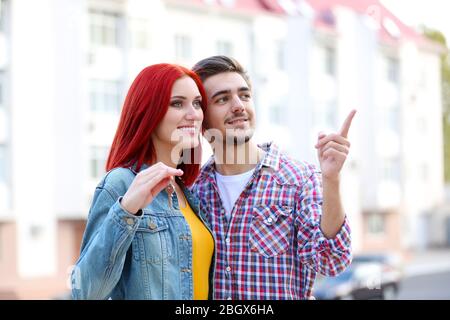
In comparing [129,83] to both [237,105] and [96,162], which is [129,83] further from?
[237,105]

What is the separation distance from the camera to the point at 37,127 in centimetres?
1472

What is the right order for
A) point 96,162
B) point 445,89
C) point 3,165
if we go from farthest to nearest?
point 445,89, point 96,162, point 3,165

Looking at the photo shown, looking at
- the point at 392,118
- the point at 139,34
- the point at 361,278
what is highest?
the point at 139,34

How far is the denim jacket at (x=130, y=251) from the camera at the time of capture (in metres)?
1.48

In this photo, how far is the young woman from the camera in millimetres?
1496

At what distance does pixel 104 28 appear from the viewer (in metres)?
16.3

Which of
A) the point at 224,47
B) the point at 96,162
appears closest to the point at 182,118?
the point at 96,162

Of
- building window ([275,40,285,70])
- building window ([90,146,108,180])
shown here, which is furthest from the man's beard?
building window ([275,40,285,70])

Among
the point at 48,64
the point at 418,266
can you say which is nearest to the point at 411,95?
the point at 418,266

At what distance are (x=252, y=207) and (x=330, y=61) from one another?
20806 mm

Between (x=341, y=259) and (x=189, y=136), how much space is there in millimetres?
497

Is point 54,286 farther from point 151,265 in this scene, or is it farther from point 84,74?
point 151,265

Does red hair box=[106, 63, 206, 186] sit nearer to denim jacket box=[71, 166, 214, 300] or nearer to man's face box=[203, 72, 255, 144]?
denim jacket box=[71, 166, 214, 300]

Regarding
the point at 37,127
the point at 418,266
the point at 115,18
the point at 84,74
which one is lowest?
the point at 418,266
